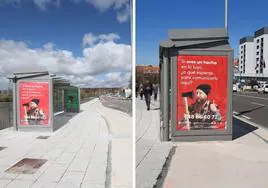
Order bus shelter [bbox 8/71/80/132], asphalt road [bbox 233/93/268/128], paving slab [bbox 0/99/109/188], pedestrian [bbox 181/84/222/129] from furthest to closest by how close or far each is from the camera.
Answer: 1. asphalt road [bbox 233/93/268/128]
2. bus shelter [bbox 8/71/80/132]
3. pedestrian [bbox 181/84/222/129]
4. paving slab [bbox 0/99/109/188]

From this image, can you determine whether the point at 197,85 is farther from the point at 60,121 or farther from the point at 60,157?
the point at 60,121

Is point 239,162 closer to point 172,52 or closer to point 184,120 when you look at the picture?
point 184,120

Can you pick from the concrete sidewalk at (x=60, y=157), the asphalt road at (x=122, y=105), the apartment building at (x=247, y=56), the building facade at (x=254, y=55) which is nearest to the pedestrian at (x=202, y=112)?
the concrete sidewalk at (x=60, y=157)

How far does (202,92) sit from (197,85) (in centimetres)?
19

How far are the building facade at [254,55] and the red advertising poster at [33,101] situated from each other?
74.1m

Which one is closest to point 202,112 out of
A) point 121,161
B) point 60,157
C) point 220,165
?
point 220,165

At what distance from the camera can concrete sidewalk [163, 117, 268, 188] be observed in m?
3.83

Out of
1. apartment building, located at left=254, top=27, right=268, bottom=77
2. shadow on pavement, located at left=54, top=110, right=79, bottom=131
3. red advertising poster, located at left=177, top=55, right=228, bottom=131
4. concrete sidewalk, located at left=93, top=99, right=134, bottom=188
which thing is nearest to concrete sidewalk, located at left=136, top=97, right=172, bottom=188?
concrete sidewalk, located at left=93, top=99, right=134, bottom=188

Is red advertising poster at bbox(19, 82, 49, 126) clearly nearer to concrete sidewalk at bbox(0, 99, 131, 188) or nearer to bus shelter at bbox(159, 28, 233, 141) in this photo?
concrete sidewalk at bbox(0, 99, 131, 188)

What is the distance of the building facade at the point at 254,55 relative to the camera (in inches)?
3168

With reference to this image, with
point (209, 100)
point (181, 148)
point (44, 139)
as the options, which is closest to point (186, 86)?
point (209, 100)

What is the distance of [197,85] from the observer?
6.65 meters

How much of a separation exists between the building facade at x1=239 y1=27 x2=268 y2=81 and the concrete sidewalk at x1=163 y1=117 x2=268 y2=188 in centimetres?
7514

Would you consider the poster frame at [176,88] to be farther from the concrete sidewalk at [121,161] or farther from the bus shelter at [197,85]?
the concrete sidewalk at [121,161]
